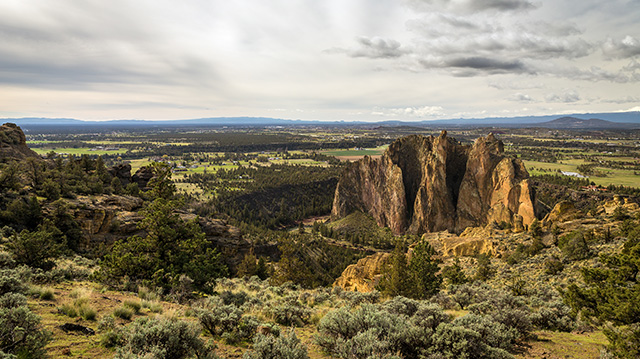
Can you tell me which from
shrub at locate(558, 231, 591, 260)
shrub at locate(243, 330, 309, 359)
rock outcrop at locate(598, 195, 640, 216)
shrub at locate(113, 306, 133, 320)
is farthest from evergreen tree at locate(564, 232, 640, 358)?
rock outcrop at locate(598, 195, 640, 216)

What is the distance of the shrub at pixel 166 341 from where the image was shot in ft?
25.3

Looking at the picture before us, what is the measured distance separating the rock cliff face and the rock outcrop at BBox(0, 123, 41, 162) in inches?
3269

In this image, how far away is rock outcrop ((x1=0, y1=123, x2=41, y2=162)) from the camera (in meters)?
49.2

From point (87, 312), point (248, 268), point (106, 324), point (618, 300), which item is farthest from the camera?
point (248, 268)

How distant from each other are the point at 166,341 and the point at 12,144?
6909cm

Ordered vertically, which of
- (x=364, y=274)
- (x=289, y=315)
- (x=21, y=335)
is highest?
(x=21, y=335)

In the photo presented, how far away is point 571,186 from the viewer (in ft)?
371

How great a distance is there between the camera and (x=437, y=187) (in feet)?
277

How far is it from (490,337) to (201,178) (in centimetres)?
16019

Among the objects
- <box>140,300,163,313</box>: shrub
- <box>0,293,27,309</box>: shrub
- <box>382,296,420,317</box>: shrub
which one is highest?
<box>0,293,27,309</box>: shrub

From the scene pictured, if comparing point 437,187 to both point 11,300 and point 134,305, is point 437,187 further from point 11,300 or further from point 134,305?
point 11,300

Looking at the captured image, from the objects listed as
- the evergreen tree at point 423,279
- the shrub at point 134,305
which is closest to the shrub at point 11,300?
the shrub at point 134,305

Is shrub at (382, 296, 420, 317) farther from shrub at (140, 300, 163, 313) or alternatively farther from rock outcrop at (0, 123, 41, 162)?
rock outcrop at (0, 123, 41, 162)

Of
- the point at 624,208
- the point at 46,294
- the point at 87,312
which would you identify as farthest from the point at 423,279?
the point at 624,208
